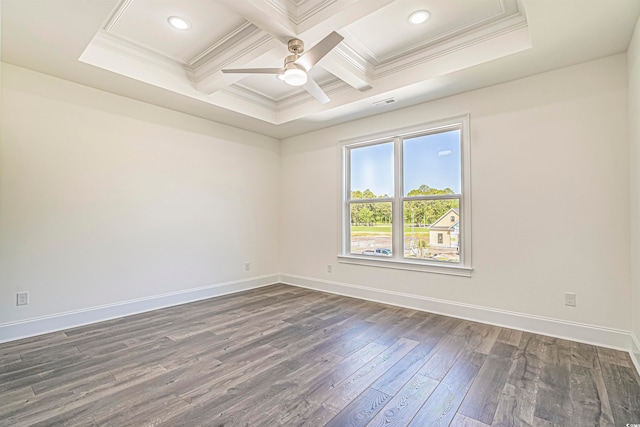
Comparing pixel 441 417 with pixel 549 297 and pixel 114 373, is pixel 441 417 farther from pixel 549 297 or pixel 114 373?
pixel 114 373

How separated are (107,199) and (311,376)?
317 centimetres

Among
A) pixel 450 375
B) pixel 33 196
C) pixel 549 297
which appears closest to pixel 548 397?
pixel 450 375

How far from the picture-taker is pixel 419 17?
271 centimetres

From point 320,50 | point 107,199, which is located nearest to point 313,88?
point 320,50

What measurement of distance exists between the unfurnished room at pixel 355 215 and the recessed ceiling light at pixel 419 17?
0.05 ft

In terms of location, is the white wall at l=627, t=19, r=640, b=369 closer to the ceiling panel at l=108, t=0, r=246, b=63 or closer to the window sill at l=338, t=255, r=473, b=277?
the window sill at l=338, t=255, r=473, b=277

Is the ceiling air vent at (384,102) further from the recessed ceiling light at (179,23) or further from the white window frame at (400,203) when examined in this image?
the recessed ceiling light at (179,23)

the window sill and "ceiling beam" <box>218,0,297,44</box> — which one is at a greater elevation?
"ceiling beam" <box>218,0,297,44</box>

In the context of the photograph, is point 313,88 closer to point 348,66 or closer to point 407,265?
point 348,66

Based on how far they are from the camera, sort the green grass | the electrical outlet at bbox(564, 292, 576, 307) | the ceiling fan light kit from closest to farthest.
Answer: the ceiling fan light kit < the electrical outlet at bbox(564, 292, 576, 307) < the green grass

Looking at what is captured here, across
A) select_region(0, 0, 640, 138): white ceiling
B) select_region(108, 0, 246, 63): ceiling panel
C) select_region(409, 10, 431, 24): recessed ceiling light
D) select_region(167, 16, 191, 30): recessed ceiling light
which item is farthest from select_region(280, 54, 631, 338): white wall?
select_region(167, 16, 191, 30): recessed ceiling light

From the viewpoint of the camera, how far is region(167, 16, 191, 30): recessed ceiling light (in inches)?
107

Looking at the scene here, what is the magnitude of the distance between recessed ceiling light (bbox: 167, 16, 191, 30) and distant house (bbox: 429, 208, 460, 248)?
11.7 feet

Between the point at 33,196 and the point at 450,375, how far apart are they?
4.35 m
